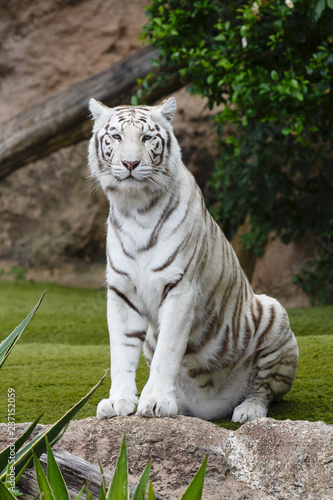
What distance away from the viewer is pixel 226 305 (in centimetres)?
339

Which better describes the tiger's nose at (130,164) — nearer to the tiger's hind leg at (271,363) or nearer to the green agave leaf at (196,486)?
the tiger's hind leg at (271,363)

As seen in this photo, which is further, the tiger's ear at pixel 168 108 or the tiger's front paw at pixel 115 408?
the tiger's ear at pixel 168 108

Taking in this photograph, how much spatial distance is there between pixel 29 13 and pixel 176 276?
7072 millimetres

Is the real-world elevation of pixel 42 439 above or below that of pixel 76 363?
above

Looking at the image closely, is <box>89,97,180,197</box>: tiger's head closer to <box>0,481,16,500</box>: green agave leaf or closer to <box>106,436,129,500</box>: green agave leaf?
<box>106,436,129,500</box>: green agave leaf

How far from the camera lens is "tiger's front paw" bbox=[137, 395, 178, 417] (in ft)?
9.27

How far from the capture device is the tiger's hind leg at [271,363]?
3562 millimetres

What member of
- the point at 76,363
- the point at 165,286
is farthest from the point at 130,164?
the point at 76,363

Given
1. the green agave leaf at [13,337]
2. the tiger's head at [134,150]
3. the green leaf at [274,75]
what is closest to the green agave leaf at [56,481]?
the green agave leaf at [13,337]

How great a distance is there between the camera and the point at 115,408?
9.55 ft

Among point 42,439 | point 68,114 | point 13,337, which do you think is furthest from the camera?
point 68,114

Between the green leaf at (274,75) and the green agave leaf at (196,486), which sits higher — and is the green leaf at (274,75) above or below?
above

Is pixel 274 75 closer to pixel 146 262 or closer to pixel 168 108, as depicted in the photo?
pixel 168 108

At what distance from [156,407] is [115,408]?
20 cm
